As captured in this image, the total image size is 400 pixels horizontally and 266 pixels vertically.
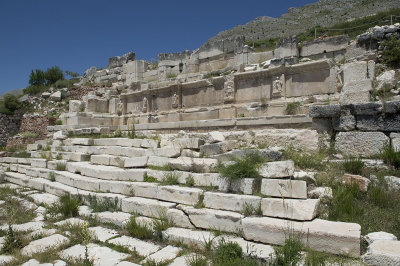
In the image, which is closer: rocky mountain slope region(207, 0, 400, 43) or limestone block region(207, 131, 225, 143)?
limestone block region(207, 131, 225, 143)

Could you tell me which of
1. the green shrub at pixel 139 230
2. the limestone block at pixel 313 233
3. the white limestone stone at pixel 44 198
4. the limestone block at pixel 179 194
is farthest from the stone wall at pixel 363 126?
the white limestone stone at pixel 44 198

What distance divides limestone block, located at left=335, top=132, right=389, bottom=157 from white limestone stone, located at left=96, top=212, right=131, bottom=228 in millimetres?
4022

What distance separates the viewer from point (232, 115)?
1049cm

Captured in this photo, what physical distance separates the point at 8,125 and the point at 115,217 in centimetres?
2084

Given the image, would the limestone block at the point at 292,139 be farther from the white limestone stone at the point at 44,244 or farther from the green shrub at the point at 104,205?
the white limestone stone at the point at 44,244

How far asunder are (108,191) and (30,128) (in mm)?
14762

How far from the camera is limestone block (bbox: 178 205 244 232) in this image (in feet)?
12.0

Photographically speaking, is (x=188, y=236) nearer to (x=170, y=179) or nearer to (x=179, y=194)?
(x=179, y=194)

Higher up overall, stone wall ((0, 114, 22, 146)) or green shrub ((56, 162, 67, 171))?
stone wall ((0, 114, 22, 146))

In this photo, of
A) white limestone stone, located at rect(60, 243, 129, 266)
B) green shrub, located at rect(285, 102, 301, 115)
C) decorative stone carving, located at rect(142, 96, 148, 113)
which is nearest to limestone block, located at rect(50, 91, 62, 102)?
decorative stone carving, located at rect(142, 96, 148, 113)

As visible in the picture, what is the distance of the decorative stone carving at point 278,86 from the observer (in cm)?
997

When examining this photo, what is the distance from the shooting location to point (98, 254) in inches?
139

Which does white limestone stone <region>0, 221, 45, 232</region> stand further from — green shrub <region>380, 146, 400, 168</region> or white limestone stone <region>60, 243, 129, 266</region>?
green shrub <region>380, 146, 400, 168</region>

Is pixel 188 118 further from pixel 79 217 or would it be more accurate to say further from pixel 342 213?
pixel 342 213
